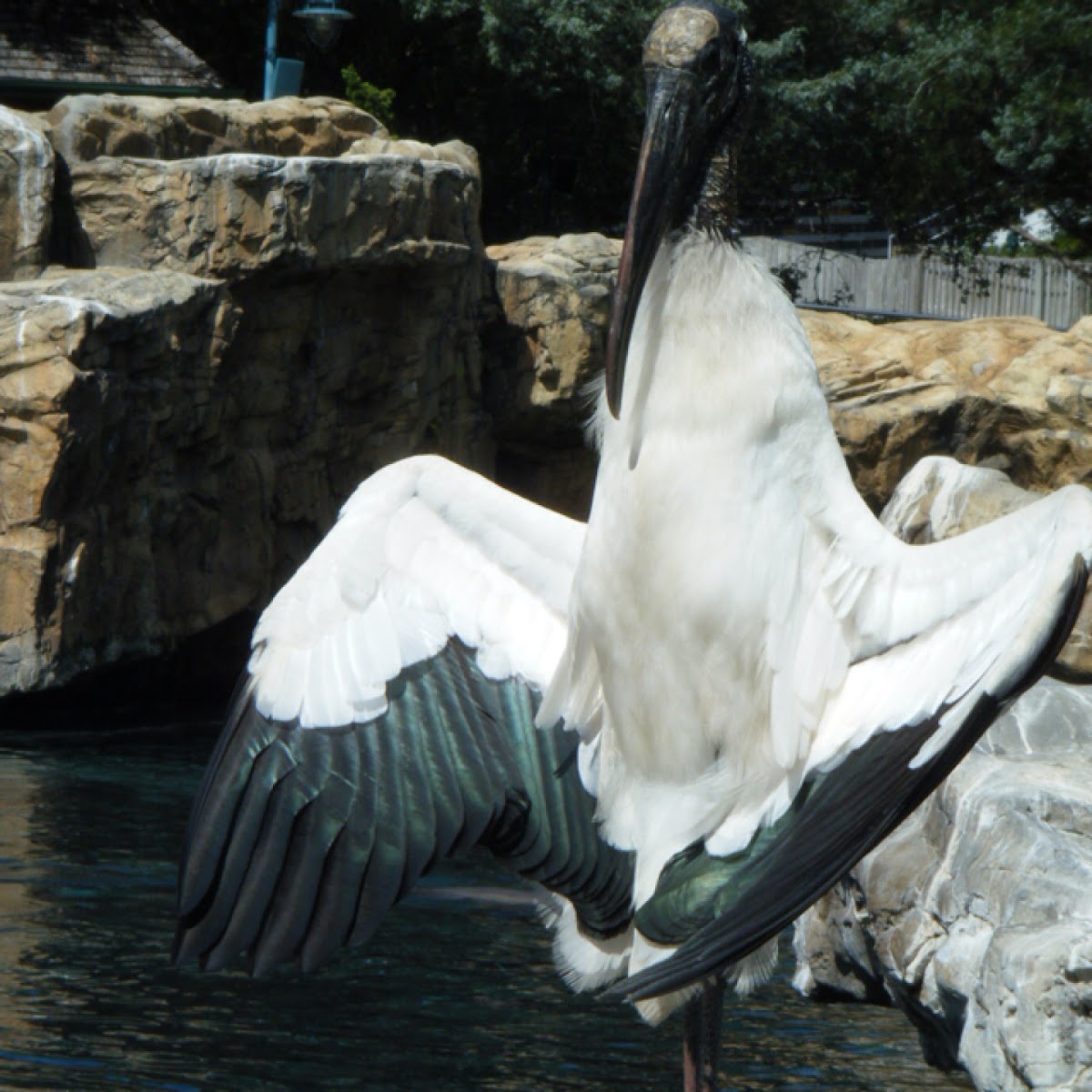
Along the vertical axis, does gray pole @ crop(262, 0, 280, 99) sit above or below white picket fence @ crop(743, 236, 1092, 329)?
above

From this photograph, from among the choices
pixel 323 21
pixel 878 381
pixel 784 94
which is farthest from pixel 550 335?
pixel 784 94

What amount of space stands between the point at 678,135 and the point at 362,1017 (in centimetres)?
252

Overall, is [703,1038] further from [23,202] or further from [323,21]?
[323,21]

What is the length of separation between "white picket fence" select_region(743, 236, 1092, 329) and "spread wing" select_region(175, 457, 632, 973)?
14490mm

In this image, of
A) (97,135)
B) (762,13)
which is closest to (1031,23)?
(762,13)

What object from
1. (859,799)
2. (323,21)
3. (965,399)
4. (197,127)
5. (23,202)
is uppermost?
(323,21)

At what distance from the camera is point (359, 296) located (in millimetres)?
10891

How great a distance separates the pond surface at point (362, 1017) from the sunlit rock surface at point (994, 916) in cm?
25

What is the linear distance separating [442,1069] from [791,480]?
186 centimetres

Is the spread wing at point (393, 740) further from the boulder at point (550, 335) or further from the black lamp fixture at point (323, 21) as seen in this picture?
the black lamp fixture at point (323, 21)

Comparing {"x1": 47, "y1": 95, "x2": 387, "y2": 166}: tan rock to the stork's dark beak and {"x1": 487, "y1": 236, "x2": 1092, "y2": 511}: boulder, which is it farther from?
the stork's dark beak

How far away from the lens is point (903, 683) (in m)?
A: 3.15

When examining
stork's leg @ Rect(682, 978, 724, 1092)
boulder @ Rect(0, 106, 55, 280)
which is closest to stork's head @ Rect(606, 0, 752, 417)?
stork's leg @ Rect(682, 978, 724, 1092)

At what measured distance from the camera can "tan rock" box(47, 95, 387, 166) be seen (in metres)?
10.1
